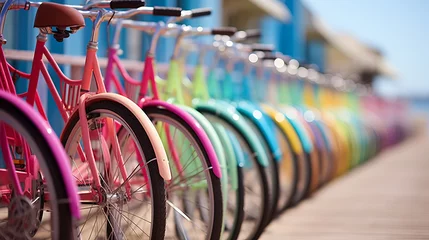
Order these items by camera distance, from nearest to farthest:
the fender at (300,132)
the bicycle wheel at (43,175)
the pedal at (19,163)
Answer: the bicycle wheel at (43,175) < the pedal at (19,163) < the fender at (300,132)

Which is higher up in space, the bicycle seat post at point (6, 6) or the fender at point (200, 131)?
the bicycle seat post at point (6, 6)

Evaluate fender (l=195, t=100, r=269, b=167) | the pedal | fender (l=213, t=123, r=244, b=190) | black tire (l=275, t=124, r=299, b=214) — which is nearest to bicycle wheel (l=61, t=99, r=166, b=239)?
the pedal

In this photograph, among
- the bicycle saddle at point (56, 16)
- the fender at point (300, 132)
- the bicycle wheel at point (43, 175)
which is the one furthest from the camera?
the fender at point (300, 132)

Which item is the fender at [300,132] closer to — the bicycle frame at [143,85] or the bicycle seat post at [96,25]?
the bicycle frame at [143,85]

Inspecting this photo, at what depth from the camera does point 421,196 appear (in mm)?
6246

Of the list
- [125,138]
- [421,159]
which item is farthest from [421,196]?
[421,159]

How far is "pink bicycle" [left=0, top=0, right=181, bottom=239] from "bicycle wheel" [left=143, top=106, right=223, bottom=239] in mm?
206

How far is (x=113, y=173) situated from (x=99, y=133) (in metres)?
0.16

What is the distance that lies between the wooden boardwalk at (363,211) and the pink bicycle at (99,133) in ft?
4.81

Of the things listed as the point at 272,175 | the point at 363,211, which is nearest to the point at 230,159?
the point at 272,175

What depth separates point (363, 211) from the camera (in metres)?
5.29

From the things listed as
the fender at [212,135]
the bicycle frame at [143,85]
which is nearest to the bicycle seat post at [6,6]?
the bicycle frame at [143,85]

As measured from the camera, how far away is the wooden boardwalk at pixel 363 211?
431cm

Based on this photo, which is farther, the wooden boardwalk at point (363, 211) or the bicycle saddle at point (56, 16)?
the wooden boardwalk at point (363, 211)
